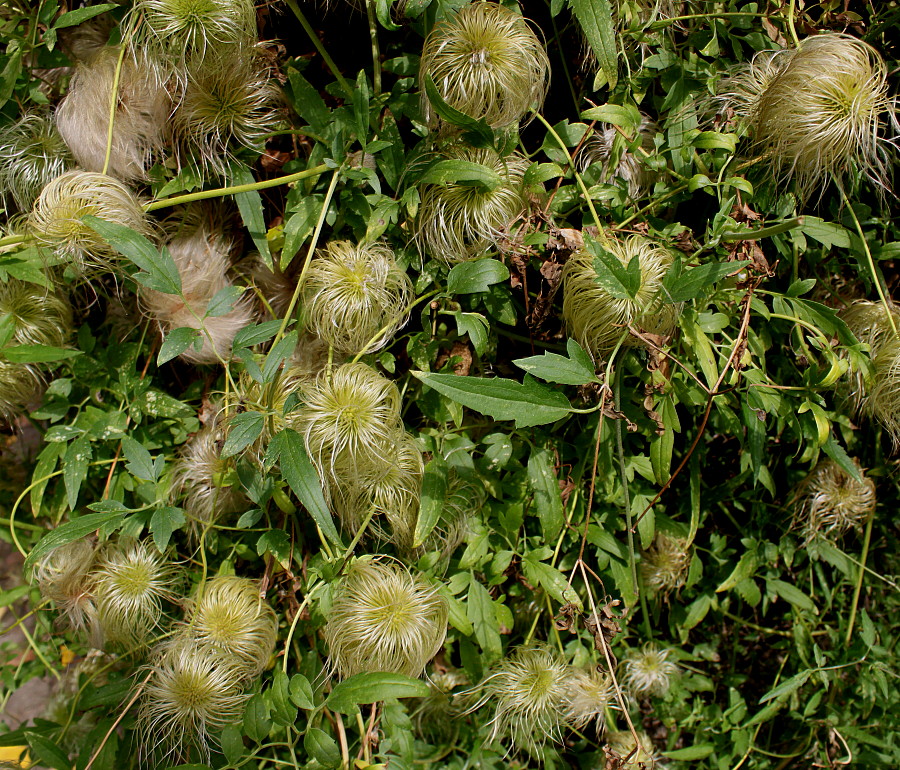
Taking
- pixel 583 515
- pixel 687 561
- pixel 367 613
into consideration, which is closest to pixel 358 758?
pixel 367 613

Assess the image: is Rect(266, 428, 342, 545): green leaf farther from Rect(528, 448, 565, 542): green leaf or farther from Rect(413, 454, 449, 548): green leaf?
Rect(528, 448, 565, 542): green leaf

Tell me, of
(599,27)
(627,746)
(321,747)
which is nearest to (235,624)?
(321,747)

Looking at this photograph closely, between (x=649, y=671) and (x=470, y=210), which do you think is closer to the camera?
(x=470, y=210)

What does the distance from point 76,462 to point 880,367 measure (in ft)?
4.69

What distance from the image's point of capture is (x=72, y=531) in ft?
3.23

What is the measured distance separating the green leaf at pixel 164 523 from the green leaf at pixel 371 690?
1.18 ft

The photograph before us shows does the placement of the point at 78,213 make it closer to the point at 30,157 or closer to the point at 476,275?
the point at 30,157

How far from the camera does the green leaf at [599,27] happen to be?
98cm

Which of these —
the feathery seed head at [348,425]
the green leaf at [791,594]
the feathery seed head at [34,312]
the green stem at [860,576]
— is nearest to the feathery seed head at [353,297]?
the feathery seed head at [348,425]

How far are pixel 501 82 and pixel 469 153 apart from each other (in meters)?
0.12

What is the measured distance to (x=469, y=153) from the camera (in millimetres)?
1022

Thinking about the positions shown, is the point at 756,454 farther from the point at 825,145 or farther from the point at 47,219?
the point at 47,219

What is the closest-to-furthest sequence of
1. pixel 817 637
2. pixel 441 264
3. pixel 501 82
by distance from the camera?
1. pixel 501 82
2. pixel 441 264
3. pixel 817 637

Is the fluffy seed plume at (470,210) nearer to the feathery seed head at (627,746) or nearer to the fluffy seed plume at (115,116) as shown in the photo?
the fluffy seed plume at (115,116)
